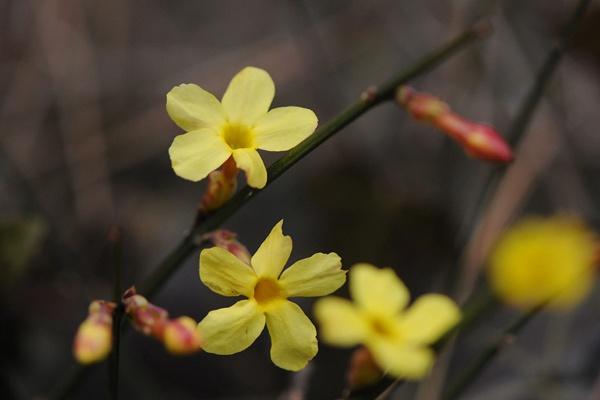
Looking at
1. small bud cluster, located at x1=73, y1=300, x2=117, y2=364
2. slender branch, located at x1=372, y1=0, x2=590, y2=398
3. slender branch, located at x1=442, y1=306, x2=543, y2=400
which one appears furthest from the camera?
slender branch, located at x1=372, y1=0, x2=590, y2=398

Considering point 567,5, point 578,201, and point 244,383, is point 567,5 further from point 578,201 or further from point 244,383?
point 244,383

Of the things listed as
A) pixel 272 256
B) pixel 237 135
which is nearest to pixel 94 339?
pixel 272 256

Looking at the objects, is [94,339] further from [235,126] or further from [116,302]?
[235,126]

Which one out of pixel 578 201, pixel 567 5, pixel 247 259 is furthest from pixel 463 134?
pixel 567 5

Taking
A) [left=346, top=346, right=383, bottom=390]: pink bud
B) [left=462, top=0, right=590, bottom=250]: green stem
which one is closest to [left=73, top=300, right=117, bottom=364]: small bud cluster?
[left=346, top=346, right=383, bottom=390]: pink bud

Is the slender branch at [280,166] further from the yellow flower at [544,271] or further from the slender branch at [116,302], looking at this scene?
the yellow flower at [544,271]

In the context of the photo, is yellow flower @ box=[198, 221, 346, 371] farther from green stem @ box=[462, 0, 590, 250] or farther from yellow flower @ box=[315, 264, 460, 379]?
green stem @ box=[462, 0, 590, 250]
